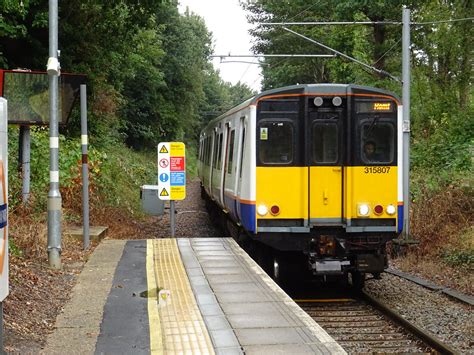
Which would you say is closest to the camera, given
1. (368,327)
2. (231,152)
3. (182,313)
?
(182,313)

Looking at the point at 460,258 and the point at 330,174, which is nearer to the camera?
the point at 330,174

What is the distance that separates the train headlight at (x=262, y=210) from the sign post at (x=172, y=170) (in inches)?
180

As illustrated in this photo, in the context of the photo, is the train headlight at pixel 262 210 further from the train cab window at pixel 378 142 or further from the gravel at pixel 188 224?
the gravel at pixel 188 224

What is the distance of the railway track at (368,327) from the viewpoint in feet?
24.6

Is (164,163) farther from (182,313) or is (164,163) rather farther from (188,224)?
(182,313)

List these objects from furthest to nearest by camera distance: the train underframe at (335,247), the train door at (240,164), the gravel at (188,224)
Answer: the gravel at (188,224), the train door at (240,164), the train underframe at (335,247)

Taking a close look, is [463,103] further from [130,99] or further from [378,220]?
[130,99]

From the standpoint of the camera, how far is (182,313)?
6.77 metres

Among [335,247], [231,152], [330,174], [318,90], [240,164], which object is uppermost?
[318,90]

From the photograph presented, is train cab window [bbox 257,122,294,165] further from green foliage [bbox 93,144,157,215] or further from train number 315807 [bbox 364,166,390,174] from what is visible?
green foliage [bbox 93,144,157,215]

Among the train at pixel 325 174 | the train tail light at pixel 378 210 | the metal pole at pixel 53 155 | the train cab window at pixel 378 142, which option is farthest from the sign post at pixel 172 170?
the train tail light at pixel 378 210

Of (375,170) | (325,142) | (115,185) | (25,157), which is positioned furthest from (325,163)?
(115,185)

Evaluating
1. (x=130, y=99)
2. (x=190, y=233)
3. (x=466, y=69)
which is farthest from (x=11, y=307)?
(x=130, y=99)

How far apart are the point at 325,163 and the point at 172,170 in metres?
5.05
